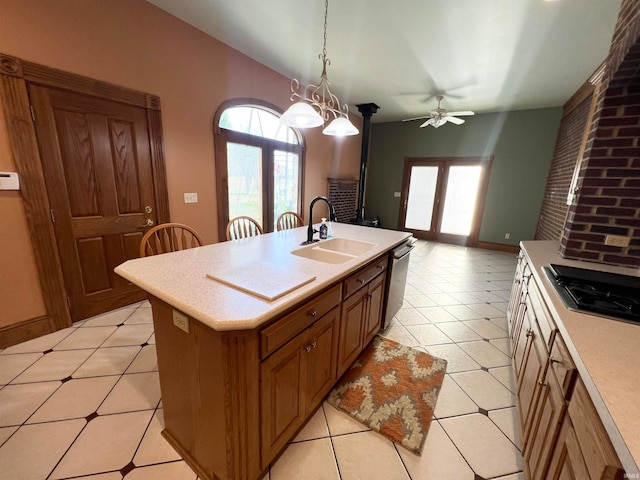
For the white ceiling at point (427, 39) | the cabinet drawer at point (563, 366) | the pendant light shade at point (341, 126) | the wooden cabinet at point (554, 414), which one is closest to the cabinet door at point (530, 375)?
the wooden cabinet at point (554, 414)

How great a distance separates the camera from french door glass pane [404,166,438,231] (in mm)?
6000

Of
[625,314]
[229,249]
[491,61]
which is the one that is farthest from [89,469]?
[491,61]

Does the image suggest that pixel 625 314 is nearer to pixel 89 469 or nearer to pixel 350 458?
pixel 350 458

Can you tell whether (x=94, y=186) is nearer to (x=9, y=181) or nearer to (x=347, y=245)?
(x=9, y=181)

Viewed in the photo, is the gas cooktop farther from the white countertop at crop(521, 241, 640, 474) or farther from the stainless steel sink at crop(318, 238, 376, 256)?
the stainless steel sink at crop(318, 238, 376, 256)

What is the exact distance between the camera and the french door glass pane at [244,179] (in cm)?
332

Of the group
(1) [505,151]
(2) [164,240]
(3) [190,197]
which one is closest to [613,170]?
(2) [164,240]

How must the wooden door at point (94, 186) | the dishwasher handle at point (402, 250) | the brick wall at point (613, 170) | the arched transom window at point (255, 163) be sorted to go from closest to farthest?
the brick wall at point (613, 170) → the wooden door at point (94, 186) → the dishwasher handle at point (402, 250) → the arched transom window at point (255, 163)

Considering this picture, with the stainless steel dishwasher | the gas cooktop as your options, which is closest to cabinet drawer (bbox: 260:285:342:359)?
the stainless steel dishwasher

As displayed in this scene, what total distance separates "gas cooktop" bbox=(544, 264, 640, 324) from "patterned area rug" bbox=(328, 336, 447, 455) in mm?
1006

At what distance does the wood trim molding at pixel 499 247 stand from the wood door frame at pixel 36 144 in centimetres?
625

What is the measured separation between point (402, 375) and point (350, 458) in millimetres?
718

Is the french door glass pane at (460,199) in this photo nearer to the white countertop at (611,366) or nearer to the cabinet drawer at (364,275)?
the cabinet drawer at (364,275)

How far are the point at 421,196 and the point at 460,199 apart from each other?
0.85m
